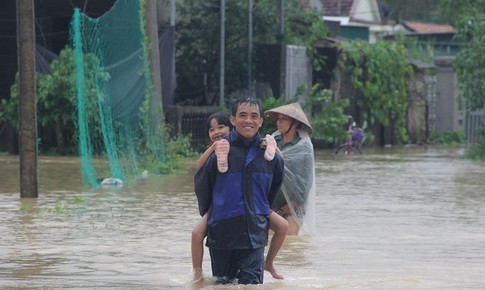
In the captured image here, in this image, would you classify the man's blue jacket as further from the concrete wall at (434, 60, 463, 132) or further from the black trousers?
the concrete wall at (434, 60, 463, 132)

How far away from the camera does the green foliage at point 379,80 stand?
36.0m

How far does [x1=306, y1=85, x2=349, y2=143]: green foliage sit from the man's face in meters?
23.2

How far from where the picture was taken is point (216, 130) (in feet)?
35.1

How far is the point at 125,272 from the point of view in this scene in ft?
34.3

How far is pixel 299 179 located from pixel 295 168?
13 centimetres

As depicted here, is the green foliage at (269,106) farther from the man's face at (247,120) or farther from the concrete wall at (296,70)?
the man's face at (247,120)

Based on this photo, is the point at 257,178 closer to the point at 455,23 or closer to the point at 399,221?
the point at 399,221

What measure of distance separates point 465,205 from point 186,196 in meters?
3.80

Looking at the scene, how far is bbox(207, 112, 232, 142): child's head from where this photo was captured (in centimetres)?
1069

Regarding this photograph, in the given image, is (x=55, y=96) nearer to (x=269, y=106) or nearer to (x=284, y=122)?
(x=269, y=106)

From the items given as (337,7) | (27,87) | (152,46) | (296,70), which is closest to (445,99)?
(337,7)

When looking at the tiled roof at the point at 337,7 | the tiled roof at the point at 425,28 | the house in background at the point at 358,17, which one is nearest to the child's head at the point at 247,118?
the house in background at the point at 358,17

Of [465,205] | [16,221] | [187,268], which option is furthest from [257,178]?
[465,205]

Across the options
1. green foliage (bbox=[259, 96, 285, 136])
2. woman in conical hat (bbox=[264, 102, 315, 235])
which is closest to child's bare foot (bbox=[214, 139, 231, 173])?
woman in conical hat (bbox=[264, 102, 315, 235])
